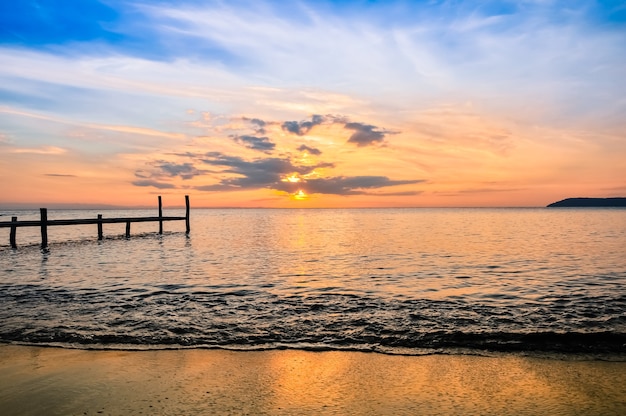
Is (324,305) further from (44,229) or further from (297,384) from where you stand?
(44,229)

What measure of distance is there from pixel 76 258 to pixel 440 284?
19208 millimetres

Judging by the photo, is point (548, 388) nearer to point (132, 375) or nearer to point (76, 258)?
point (132, 375)

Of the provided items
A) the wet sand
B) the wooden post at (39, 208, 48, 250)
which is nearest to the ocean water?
the wet sand

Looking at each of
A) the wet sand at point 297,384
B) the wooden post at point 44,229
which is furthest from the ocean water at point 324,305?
the wooden post at point 44,229

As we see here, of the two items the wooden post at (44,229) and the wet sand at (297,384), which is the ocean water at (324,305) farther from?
the wooden post at (44,229)

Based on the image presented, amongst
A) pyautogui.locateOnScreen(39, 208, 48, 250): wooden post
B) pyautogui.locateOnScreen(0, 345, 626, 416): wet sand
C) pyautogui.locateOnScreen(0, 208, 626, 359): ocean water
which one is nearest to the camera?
pyautogui.locateOnScreen(0, 345, 626, 416): wet sand

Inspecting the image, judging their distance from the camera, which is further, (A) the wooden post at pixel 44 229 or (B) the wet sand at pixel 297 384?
(A) the wooden post at pixel 44 229

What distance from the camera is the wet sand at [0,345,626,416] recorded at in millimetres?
4352

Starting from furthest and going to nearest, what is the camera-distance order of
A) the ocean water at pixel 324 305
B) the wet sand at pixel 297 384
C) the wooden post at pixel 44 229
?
the wooden post at pixel 44 229 < the ocean water at pixel 324 305 < the wet sand at pixel 297 384

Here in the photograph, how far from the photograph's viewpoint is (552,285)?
14.2 m

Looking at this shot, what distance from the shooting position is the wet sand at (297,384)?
4.35 m

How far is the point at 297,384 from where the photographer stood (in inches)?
198

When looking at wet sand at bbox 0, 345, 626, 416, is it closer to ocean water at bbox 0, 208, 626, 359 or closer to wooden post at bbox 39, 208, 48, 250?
ocean water at bbox 0, 208, 626, 359

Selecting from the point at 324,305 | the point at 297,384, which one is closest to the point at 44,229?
the point at 324,305
